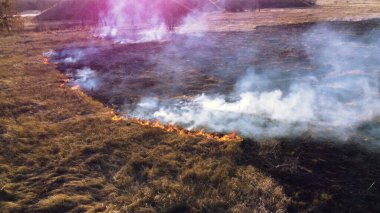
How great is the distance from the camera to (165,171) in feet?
46.0

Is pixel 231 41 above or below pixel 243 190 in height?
above

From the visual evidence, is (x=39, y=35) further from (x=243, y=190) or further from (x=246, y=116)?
(x=243, y=190)

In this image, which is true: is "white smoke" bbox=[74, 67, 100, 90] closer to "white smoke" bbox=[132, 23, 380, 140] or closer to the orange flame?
"white smoke" bbox=[132, 23, 380, 140]

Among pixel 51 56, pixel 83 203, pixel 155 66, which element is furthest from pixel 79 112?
pixel 51 56

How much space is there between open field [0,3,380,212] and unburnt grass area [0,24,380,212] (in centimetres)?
4

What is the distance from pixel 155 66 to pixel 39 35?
34250 millimetres

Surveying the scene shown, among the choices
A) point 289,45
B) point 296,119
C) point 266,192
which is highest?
point 289,45

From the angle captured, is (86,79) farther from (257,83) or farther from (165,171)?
(165,171)

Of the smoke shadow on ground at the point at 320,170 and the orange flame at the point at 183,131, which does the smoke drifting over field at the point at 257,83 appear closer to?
the orange flame at the point at 183,131

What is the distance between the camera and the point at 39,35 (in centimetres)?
5584

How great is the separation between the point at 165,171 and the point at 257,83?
12154 millimetres

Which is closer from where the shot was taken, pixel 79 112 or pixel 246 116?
pixel 246 116

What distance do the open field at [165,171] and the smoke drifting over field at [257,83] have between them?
1.70 metres

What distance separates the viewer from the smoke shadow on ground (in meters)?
11.6
